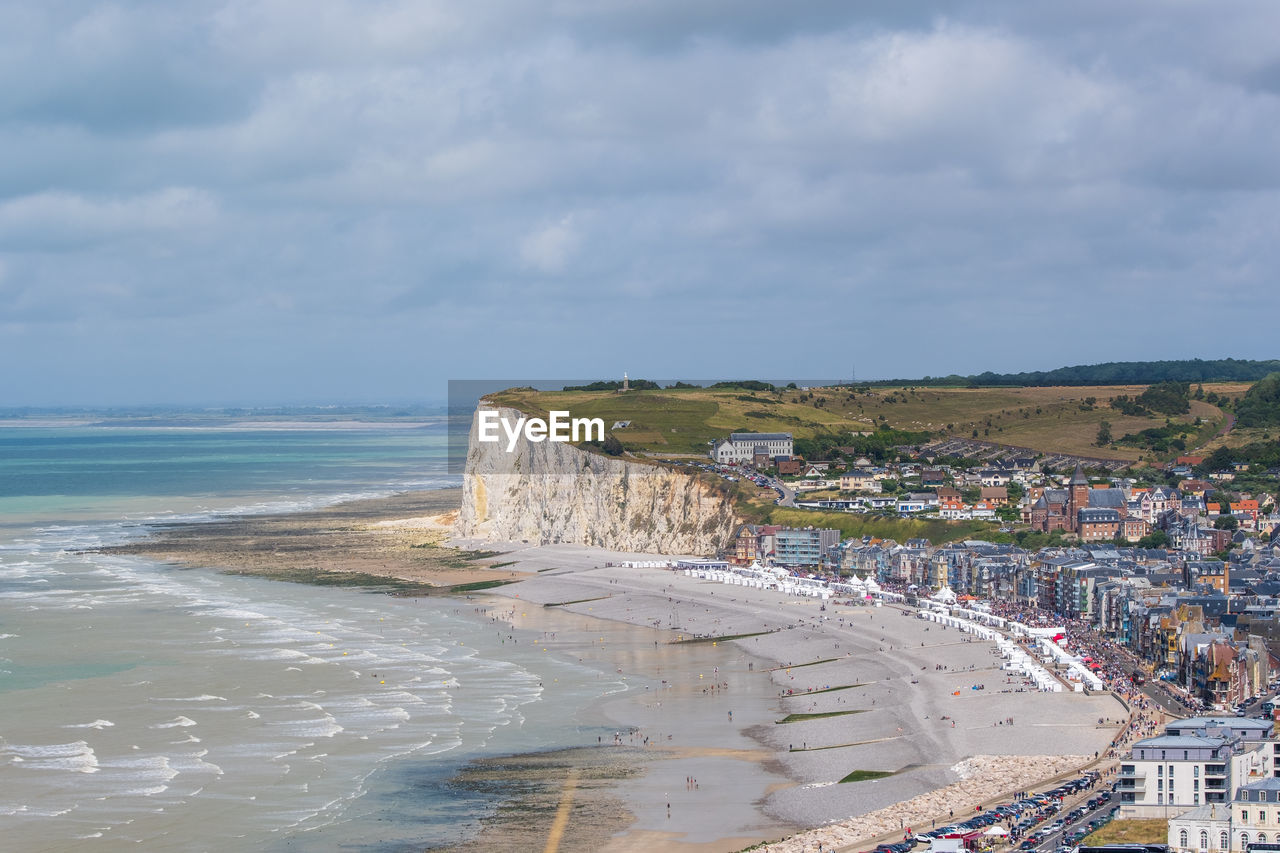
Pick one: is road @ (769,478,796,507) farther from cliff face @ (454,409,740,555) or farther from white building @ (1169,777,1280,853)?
white building @ (1169,777,1280,853)

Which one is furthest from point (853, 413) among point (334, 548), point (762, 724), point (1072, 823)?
point (1072, 823)

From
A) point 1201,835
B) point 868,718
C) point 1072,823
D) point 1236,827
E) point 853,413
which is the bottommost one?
point 868,718

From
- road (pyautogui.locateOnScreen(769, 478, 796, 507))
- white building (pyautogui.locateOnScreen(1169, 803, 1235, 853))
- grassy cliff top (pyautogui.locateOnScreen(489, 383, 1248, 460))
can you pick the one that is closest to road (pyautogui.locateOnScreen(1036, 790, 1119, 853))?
white building (pyautogui.locateOnScreen(1169, 803, 1235, 853))

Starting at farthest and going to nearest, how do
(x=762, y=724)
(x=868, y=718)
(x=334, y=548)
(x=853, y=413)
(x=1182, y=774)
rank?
(x=853, y=413), (x=334, y=548), (x=762, y=724), (x=868, y=718), (x=1182, y=774)

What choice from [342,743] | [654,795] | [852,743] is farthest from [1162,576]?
[342,743]

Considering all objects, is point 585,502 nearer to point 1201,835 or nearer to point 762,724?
point 762,724

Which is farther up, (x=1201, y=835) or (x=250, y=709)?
(x=1201, y=835)

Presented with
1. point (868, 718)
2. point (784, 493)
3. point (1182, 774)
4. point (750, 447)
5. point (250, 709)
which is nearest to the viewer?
point (1182, 774)
